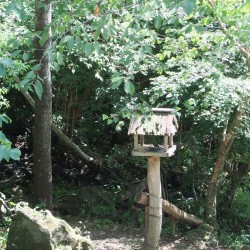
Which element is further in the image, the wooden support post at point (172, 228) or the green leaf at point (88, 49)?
the wooden support post at point (172, 228)

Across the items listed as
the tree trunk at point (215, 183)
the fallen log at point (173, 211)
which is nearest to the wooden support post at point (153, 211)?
the fallen log at point (173, 211)

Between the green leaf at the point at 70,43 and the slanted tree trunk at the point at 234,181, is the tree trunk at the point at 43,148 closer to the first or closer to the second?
the slanted tree trunk at the point at 234,181

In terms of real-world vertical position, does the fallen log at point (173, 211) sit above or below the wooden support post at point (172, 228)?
above

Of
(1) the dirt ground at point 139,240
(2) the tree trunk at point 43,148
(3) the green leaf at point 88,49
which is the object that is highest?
(3) the green leaf at point 88,49

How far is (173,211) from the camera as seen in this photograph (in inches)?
253

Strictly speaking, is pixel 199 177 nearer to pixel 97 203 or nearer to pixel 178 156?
pixel 178 156

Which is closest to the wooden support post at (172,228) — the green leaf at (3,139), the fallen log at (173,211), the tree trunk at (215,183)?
the fallen log at (173,211)

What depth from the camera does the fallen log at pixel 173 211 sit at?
19.1ft

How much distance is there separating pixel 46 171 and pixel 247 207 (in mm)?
3706

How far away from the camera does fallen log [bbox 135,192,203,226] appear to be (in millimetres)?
5809

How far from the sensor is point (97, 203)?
7.77m

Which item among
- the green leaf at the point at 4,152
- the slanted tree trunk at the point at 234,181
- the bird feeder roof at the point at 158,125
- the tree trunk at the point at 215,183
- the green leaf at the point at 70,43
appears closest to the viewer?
the green leaf at the point at 4,152

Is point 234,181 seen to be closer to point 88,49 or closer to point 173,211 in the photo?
point 173,211

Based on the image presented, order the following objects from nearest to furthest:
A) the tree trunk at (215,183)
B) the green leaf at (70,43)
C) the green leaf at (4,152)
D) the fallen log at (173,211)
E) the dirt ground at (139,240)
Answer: the green leaf at (4,152), the green leaf at (70,43), the fallen log at (173,211), the dirt ground at (139,240), the tree trunk at (215,183)
